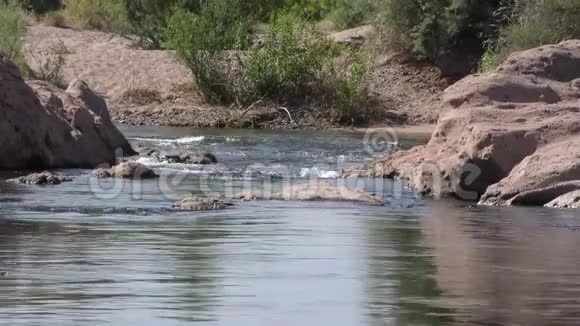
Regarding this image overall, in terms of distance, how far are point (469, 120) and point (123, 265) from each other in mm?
10494

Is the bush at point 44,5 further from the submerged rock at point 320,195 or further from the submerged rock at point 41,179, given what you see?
the submerged rock at point 320,195

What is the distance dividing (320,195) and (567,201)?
10.9 ft

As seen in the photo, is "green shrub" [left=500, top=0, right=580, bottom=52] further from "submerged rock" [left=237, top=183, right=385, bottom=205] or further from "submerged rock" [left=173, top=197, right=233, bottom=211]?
"submerged rock" [left=173, top=197, right=233, bottom=211]

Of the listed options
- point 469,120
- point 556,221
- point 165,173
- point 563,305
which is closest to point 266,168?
point 165,173

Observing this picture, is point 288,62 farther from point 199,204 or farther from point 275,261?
point 275,261

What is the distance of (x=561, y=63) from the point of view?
23781mm

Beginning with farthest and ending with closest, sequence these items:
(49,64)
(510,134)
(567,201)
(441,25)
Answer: (441,25) → (49,64) → (510,134) → (567,201)

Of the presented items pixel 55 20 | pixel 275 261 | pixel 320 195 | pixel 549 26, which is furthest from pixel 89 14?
pixel 275 261

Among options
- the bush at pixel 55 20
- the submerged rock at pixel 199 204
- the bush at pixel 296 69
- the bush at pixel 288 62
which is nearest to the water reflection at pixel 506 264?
the submerged rock at pixel 199 204

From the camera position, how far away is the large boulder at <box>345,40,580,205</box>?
20.4 metres

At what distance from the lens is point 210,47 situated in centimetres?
4047
